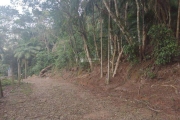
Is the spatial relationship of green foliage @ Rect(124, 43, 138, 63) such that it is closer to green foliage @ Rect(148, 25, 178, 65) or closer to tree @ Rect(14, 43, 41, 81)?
green foliage @ Rect(148, 25, 178, 65)

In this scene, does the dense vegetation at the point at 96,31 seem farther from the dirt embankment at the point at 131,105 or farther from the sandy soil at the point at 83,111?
the sandy soil at the point at 83,111

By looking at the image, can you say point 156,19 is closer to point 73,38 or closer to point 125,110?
point 125,110

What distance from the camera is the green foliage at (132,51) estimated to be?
8445 millimetres

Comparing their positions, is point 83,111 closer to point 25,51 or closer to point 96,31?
point 96,31

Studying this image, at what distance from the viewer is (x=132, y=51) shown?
845 cm

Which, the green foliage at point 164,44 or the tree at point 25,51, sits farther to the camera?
the tree at point 25,51

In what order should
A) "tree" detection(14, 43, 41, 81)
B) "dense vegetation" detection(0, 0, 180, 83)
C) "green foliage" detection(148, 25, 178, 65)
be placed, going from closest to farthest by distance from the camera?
"green foliage" detection(148, 25, 178, 65)
"dense vegetation" detection(0, 0, 180, 83)
"tree" detection(14, 43, 41, 81)

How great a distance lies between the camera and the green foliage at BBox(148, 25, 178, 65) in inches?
274

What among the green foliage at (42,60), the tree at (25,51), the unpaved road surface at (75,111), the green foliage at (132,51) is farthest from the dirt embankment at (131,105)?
the tree at (25,51)


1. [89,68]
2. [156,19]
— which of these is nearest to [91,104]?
[156,19]

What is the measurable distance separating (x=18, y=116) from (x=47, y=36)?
21.7 metres

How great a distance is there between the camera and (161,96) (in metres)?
5.68

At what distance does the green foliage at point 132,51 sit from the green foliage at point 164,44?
4.10 ft

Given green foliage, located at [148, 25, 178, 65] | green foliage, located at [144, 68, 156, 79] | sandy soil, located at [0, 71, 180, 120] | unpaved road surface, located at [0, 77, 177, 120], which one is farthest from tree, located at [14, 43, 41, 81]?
green foliage, located at [148, 25, 178, 65]
